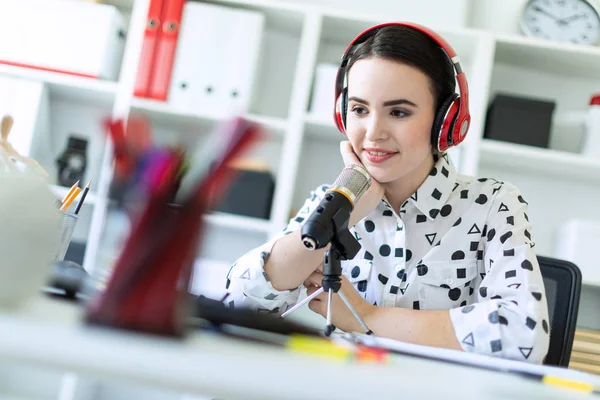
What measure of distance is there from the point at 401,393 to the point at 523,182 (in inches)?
97.5

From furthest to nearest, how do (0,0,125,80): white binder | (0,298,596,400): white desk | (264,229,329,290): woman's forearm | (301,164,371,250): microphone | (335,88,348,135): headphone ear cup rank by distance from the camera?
(0,0,125,80): white binder < (335,88,348,135): headphone ear cup < (264,229,329,290): woman's forearm < (301,164,371,250): microphone < (0,298,596,400): white desk

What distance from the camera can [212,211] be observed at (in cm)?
44

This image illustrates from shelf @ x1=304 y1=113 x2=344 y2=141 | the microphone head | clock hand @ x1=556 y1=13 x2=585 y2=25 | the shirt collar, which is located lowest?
the microphone head

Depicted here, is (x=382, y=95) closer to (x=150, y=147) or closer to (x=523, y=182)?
(x=150, y=147)

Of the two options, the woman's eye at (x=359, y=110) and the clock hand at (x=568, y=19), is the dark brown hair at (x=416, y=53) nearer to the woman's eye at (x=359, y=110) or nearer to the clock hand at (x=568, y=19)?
the woman's eye at (x=359, y=110)

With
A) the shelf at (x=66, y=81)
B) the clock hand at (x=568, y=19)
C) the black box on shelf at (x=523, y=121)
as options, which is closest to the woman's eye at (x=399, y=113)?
the black box on shelf at (x=523, y=121)

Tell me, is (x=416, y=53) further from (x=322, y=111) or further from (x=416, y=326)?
(x=322, y=111)

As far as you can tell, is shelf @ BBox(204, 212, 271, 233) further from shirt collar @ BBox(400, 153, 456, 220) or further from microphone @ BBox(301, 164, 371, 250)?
microphone @ BBox(301, 164, 371, 250)

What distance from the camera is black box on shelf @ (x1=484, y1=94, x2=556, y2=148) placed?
8.02 ft

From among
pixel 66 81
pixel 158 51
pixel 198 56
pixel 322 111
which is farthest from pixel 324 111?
pixel 66 81

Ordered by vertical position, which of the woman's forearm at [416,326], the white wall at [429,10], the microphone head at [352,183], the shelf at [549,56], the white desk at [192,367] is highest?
the white wall at [429,10]

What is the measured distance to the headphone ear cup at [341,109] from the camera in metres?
1.44

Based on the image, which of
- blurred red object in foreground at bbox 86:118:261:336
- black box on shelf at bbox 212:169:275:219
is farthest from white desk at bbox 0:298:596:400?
black box on shelf at bbox 212:169:275:219

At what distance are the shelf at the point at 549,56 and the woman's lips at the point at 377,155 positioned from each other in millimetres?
1304
